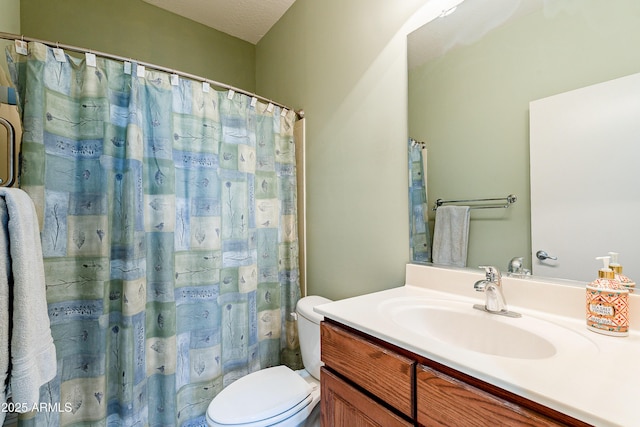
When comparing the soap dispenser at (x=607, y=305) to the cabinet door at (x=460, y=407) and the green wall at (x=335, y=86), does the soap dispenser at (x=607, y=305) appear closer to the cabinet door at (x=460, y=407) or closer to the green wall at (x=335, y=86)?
the cabinet door at (x=460, y=407)

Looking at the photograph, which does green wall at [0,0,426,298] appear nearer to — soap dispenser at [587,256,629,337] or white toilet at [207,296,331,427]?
white toilet at [207,296,331,427]

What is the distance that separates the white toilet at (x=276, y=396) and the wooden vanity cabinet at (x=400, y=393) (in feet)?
0.90

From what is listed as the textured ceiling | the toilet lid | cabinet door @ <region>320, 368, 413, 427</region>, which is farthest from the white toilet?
the textured ceiling

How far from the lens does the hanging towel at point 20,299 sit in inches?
28.9

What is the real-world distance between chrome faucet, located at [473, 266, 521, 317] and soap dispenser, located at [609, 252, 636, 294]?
0.85ft

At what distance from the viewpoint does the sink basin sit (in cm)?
70

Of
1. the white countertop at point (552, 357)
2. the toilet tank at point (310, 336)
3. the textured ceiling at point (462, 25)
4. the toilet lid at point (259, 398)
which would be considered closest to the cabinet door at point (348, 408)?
the white countertop at point (552, 357)

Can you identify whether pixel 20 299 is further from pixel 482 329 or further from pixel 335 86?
pixel 335 86

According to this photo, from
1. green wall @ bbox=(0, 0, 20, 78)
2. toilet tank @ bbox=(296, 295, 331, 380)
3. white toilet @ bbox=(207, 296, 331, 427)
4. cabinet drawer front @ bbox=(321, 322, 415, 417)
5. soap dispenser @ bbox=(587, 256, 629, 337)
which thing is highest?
green wall @ bbox=(0, 0, 20, 78)

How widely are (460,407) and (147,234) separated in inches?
54.3

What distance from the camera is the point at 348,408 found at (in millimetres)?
808

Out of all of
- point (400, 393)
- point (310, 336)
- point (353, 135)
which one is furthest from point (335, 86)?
point (400, 393)

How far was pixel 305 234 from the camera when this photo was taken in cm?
185

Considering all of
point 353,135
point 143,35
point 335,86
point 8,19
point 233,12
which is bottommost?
point 353,135
